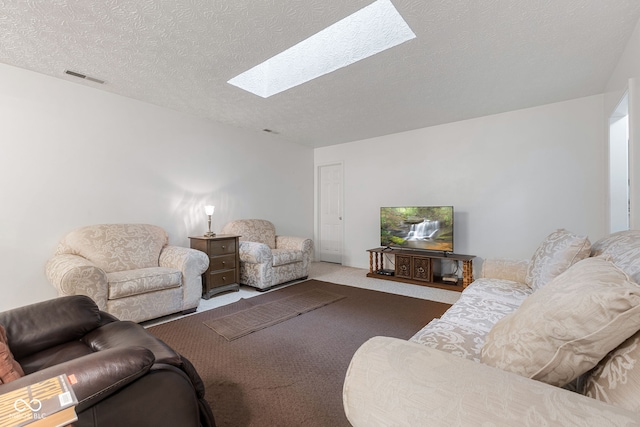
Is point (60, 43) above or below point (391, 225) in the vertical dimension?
above

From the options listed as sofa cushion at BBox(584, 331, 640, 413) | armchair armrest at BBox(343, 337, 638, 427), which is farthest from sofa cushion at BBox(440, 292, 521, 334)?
armchair armrest at BBox(343, 337, 638, 427)

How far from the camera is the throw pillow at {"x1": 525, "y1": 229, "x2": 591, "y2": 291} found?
1.71 m

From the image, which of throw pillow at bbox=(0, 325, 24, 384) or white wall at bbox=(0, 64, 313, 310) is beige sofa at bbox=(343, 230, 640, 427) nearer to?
throw pillow at bbox=(0, 325, 24, 384)

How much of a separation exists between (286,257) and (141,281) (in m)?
1.82

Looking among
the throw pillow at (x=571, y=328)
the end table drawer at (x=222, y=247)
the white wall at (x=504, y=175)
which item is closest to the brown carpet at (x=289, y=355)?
the end table drawer at (x=222, y=247)

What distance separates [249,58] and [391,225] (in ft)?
10.2

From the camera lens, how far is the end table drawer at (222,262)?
3510 millimetres

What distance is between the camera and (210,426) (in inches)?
43.4

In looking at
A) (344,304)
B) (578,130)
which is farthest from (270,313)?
(578,130)

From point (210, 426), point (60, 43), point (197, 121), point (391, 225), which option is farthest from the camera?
point (391, 225)

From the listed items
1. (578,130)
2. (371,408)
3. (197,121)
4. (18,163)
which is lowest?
(371,408)

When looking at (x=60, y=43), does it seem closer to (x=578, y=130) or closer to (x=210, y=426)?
(x=210, y=426)

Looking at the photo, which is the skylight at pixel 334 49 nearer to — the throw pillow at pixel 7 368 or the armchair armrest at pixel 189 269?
the armchair armrest at pixel 189 269

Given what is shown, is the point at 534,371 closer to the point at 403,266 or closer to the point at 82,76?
the point at 403,266
